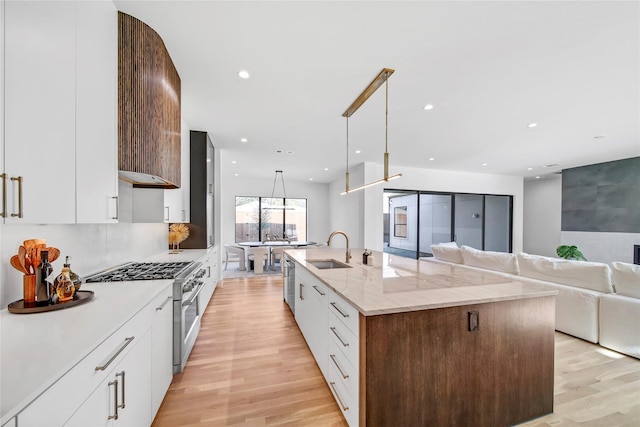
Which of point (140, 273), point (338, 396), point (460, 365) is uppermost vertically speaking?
point (140, 273)

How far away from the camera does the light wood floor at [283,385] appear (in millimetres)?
1702

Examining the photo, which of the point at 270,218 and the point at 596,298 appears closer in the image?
the point at 596,298

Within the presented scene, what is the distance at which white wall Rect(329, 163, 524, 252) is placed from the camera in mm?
5891

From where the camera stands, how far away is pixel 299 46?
1.95 metres

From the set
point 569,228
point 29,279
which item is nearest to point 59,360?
point 29,279

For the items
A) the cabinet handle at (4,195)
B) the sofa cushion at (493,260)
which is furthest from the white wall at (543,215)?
the cabinet handle at (4,195)

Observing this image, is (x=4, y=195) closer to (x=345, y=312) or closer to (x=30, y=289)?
(x=30, y=289)

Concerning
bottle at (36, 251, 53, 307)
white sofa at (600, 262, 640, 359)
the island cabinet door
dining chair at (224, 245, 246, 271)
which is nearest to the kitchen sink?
the island cabinet door

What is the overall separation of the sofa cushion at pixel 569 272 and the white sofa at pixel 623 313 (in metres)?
0.10

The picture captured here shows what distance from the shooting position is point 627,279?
8.23 ft

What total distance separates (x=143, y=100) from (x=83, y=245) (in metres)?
1.18

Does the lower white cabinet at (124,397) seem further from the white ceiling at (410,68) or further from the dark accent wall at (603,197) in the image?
the dark accent wall at (603,197)

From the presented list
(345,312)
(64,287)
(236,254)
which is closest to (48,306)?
(64,287)

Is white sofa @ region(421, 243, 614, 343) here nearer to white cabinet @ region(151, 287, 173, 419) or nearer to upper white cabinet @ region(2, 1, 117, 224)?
white cabinet @ region(151, 287, 173, 419)
